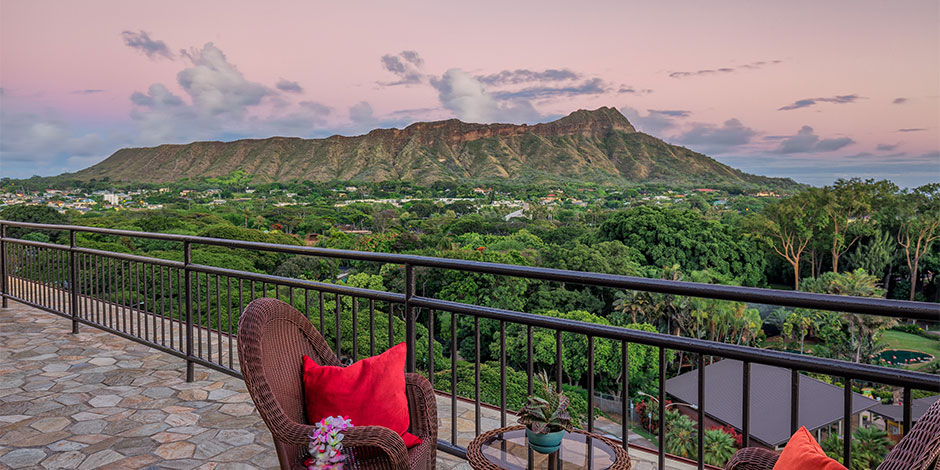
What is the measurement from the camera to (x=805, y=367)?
5.47 ft

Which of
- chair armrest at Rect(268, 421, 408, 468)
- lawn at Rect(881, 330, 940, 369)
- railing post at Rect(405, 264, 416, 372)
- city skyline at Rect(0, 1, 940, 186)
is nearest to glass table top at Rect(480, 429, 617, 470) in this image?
chair armrest at Rect(268, 421, 408, 468)

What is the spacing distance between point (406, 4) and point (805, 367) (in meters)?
26.1

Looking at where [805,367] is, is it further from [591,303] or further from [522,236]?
[522,236]

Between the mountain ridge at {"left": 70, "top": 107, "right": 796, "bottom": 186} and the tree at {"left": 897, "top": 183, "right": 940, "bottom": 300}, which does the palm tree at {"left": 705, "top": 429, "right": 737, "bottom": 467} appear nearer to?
the tree at {"left": 897, "top": 183, "right": 940, "bottom": 300}

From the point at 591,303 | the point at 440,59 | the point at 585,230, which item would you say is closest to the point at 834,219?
the point at 585,230

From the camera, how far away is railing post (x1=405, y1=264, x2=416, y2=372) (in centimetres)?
259

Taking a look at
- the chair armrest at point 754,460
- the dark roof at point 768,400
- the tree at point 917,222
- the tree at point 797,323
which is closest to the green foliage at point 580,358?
the dark roof at point 768,400

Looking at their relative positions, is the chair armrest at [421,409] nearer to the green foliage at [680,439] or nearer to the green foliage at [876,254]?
the green foliage at [680,439]

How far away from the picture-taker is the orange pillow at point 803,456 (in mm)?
1237

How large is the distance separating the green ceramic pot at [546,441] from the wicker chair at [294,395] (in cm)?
41

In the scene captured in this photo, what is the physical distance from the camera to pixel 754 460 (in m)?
1.48

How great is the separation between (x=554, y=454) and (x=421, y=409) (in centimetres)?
56

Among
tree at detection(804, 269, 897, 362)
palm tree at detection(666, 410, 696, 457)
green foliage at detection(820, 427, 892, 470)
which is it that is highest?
tree at detection(804, 269, 897, 362)

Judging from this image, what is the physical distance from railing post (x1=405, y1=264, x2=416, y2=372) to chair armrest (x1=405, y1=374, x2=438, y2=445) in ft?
1.42
